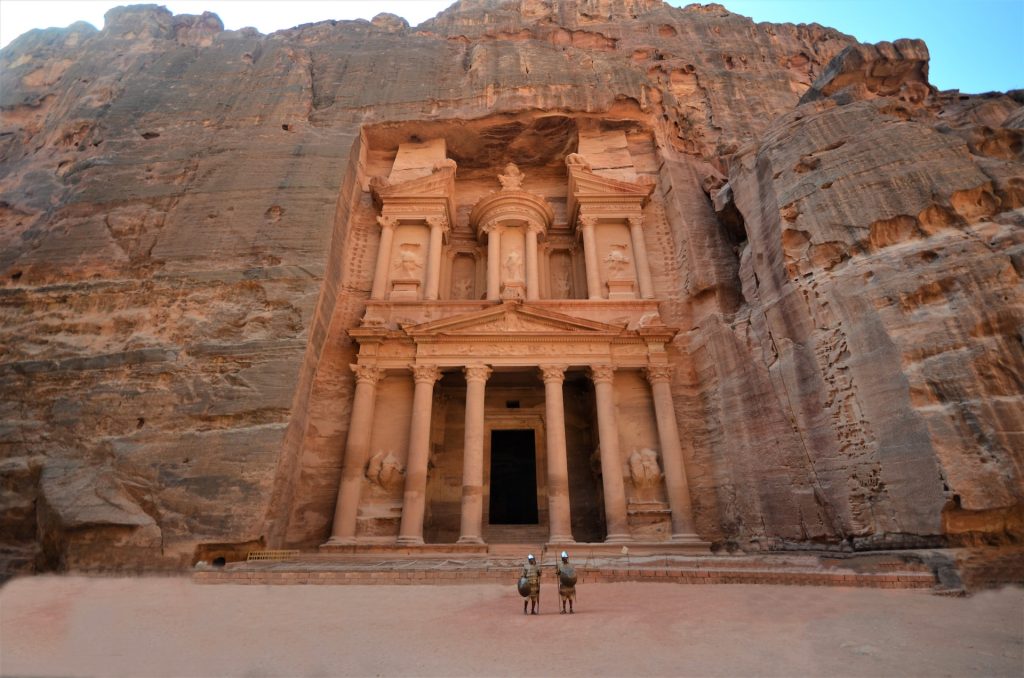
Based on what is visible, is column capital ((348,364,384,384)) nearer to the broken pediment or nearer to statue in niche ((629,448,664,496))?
statue in niche ((629,448,664,496))

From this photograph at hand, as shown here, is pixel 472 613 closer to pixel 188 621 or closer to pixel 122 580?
pixel 188 621

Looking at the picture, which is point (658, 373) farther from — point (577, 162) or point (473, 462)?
point (577, 162)

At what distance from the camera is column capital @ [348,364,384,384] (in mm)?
14203

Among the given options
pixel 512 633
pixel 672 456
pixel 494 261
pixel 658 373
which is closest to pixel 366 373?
pixel 494 261

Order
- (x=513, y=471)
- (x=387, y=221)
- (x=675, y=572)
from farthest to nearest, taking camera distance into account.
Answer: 1. (x=387, y=221)
2. (x=513, y=471)
3. (x=675, y=572)

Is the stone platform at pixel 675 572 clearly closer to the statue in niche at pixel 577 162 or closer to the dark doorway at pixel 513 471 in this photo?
the dark doorway at pixel 513 471

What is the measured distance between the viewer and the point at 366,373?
14297 millimetres

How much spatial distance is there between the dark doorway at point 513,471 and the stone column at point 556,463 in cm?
313

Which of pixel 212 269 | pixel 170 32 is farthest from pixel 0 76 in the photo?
pixel 212 269

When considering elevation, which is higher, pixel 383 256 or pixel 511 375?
pixel 383 256

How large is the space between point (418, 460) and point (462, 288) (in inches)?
294

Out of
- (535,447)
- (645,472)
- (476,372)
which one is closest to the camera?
(645,472)

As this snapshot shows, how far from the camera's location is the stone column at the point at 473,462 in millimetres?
12456

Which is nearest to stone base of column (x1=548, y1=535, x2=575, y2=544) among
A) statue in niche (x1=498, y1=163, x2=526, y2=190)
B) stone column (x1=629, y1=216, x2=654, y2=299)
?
stone column (x1=629, y1=216, x2=654, y2=299)
